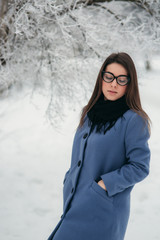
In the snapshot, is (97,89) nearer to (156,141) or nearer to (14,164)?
(14,164)

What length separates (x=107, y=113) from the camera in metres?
1.81

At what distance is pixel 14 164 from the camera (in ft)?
19.1

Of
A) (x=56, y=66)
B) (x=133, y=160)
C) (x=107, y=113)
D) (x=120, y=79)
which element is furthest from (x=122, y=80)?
(x=56, y=66)

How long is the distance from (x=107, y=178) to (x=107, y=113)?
0.45 meters

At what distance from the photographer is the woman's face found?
1.75 m

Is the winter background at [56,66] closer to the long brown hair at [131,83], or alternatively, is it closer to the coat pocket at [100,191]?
the coat pocket at [100,191]

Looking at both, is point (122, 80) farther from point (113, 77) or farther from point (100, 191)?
point (100, 191)

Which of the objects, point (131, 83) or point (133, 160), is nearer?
point (133, 160)

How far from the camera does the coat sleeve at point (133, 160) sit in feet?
5.36

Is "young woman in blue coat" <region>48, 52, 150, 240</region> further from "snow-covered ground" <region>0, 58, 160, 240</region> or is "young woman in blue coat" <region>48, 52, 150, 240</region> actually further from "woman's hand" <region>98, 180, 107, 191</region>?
"snow-covered ground" <region>0, 58, 160, 240</region>

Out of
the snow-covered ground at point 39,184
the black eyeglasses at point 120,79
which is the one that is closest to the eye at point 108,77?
the black eyeglasses at point 120,79

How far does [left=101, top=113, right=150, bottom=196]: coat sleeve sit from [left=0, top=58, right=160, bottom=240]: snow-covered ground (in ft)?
7.44

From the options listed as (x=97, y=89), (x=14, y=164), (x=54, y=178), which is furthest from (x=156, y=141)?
(x=97, y=89)

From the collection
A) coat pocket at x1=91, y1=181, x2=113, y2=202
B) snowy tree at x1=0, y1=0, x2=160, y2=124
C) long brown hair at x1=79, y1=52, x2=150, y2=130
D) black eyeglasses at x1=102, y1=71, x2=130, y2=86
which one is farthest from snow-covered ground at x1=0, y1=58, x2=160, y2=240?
black eyeglasses at x1=102, y1=71, x2=130, y2=86
